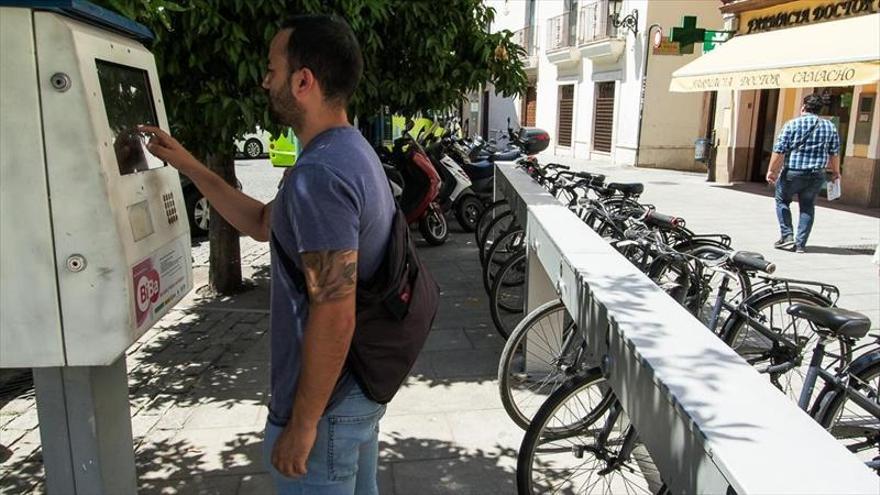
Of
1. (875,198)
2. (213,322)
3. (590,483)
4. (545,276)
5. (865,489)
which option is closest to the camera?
(865,489)

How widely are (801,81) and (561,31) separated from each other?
612 inches

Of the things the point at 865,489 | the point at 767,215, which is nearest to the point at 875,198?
the point at 767,215

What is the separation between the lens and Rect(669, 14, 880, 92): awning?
9727 millimetres

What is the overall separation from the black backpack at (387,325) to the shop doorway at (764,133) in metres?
15.1

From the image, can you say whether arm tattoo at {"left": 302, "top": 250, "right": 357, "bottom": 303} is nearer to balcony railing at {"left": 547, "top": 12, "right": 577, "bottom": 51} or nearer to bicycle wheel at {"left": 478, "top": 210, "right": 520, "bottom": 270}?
bicycle wheel at {"left": 478, "top": 210, "right": 520, "bottom": 270}

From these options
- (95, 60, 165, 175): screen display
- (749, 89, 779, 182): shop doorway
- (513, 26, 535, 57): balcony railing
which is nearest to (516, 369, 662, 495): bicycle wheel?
(95, 60, 165, 175): screen display

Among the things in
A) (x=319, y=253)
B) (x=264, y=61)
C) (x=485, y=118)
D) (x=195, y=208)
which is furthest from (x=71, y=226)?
(x=485, y=118)

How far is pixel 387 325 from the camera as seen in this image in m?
1.74

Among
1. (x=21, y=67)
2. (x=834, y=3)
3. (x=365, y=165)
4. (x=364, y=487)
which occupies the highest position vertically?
(x=834, y=3)

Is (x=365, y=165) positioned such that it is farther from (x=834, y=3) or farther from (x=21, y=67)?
(x=834, y=3)

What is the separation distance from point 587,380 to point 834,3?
1228cm

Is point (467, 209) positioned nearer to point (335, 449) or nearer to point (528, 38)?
point (335, 449)

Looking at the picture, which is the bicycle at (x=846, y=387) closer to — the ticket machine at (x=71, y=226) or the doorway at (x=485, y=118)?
the ticket machine at (x=71, y=226)

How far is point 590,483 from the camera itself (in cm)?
288
